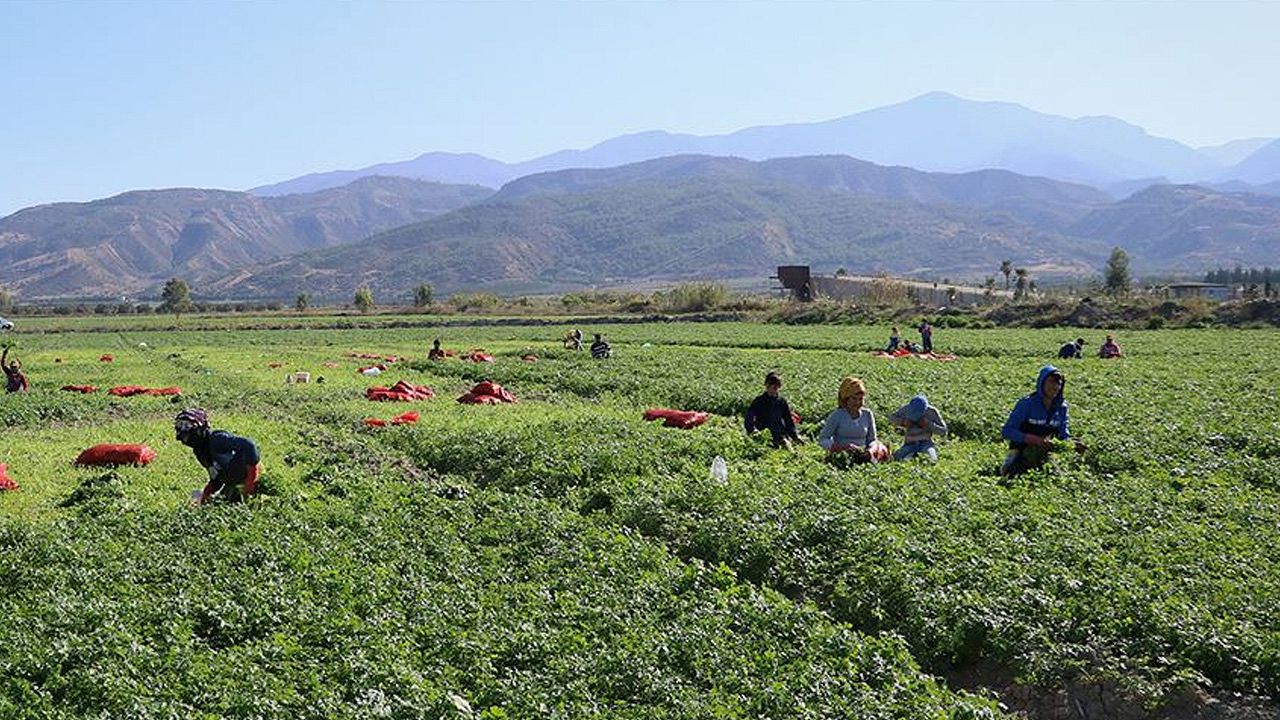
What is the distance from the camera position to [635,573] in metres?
12.0

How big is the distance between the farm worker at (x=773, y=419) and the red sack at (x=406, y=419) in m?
8.85

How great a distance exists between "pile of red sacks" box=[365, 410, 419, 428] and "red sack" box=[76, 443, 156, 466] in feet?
18.8

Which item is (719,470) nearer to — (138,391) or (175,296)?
(138,391)

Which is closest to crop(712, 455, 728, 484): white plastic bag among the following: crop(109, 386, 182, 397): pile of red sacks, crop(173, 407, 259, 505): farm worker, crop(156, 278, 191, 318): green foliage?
crop(173, 407, 259, 505): farm worker

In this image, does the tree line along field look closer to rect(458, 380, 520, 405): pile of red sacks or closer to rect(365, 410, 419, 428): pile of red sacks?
rect(365, 410, 419, 428): pile of red sacks

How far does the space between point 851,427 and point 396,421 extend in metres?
11.7

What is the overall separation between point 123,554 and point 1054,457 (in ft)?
44.5

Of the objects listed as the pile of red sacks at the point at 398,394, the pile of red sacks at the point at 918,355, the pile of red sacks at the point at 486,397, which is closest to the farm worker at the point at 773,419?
the pile of red sacks at the point at 486,397

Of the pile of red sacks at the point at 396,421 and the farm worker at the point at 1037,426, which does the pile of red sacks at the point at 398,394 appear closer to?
the pile of red sacks at the point at 396,421

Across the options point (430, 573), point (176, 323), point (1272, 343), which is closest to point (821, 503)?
point (430, 573)

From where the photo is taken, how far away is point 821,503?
14438 millimetres

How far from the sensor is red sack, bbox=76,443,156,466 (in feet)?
64.0

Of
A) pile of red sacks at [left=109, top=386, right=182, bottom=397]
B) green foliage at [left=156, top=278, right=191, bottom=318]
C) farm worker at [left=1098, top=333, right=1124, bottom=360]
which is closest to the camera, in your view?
pile of red sacks at [left=109, top=386, right=182, bottom=397]

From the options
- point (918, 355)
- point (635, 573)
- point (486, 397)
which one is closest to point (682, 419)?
point (486, 397)
